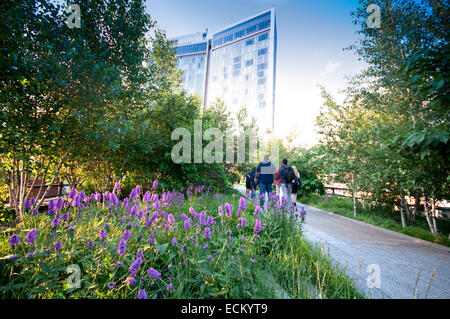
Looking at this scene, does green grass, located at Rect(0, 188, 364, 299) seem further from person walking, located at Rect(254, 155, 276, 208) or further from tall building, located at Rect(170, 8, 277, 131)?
tall building, located at Rect(170, 8, 277, 131)

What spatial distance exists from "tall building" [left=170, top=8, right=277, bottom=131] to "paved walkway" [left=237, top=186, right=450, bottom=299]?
112 feet

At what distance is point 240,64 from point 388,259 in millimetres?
50279

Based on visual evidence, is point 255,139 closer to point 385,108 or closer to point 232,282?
point 385,108

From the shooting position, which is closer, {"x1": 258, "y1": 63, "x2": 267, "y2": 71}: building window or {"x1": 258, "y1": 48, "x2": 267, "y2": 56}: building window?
{"x1": 258, "y1": 63, "x2": 267, "y2": 71}: building window

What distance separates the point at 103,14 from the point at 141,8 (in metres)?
0.93

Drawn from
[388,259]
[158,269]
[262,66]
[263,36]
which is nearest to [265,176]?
[388,259]

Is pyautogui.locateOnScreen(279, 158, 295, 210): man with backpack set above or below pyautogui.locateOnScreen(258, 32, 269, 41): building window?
below

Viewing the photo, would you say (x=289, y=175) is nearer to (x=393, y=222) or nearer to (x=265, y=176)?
(x=265, y=176)

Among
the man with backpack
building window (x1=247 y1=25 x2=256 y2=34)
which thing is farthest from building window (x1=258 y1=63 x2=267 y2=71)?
the man with backpack

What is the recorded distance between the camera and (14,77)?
7.88 feet

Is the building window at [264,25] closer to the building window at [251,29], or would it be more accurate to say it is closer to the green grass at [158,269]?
the building window at [251,29]

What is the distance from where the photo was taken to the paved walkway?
2.21m
